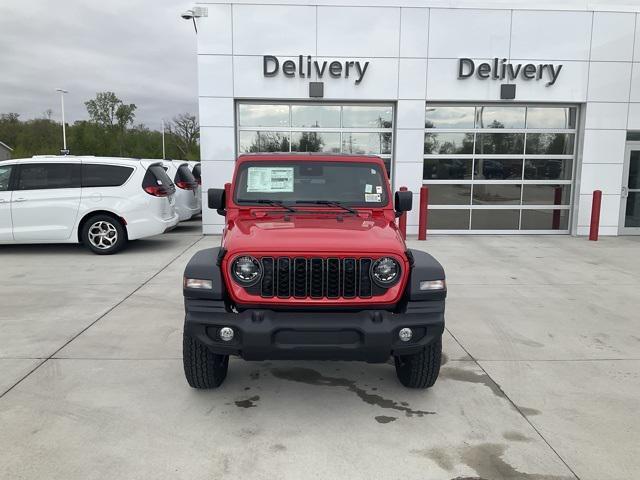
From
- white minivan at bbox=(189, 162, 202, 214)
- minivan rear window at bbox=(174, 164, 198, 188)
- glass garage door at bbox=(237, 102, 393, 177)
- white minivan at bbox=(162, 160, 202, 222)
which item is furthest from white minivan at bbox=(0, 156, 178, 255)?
white minivan at bbox=(189, 162, 202, 214)

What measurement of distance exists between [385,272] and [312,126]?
9364 mm

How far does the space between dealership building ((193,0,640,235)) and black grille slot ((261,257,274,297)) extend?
8.86 meters

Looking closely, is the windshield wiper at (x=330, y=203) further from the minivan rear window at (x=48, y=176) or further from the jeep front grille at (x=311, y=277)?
the minivan rear window at (x=48, y=176)

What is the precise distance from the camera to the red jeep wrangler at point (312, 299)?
3449 mm

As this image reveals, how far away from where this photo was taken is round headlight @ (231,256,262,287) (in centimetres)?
362

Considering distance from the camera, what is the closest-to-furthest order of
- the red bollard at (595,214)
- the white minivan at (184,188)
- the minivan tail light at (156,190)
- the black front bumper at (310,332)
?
the black front bumper at (310,332), the minivan tail light at (156,190), the red bollard at (595,214), the white minivan at (184,188)

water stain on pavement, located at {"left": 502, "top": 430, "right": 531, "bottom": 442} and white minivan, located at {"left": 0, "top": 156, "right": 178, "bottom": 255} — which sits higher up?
white minivan, located at {"left": 0, "top": 156, "right": 178, "bottom": 255}

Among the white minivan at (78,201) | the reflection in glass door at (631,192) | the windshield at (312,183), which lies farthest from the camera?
the reflection in glass door at (631,192)

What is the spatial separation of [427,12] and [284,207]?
30.3 ft

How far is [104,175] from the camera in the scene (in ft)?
31.8

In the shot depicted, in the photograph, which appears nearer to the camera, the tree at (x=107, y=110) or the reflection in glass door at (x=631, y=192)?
the reflection in glass door at (x=631, y=192)

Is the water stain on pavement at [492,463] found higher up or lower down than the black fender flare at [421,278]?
lower down

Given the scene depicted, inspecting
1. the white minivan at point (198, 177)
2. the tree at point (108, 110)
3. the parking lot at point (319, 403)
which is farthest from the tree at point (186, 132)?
the parking lot at point (319, 403)

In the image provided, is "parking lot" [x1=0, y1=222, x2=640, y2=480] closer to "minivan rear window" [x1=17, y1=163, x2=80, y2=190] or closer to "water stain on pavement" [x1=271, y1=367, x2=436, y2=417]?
"water stain on pavement" [x1=271, y1=367, x2=436, y2=417]
